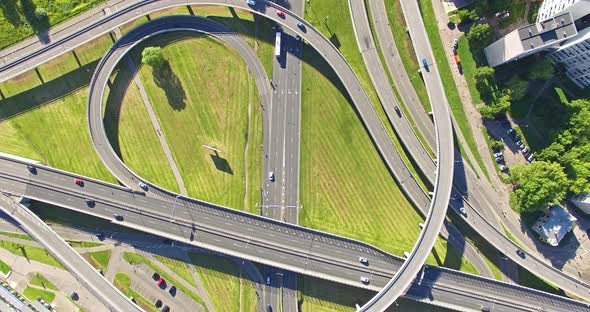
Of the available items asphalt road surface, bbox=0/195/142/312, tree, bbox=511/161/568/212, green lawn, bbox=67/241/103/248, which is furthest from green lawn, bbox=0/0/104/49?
tree, bbox=511/161/568/212

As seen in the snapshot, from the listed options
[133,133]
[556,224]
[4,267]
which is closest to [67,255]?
[4,267]

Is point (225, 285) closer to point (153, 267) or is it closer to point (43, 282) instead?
point (153, 267)

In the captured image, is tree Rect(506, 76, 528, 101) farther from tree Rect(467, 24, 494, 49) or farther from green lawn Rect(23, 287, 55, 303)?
green lawn Rect(23, 287, 55, 303)

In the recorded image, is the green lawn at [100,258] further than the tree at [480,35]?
Yes

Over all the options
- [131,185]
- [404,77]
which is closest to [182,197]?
[131,185]

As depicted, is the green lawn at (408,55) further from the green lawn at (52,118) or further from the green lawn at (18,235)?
the green lawn at (18,235)

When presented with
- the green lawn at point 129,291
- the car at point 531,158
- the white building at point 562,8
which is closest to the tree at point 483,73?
the white building at point 562,8

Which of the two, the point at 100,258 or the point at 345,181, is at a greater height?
the point at 100,258
